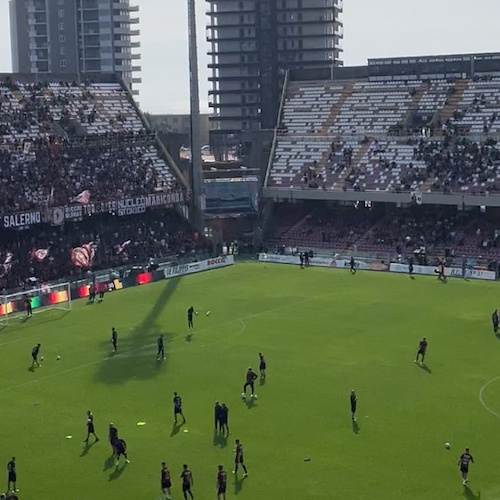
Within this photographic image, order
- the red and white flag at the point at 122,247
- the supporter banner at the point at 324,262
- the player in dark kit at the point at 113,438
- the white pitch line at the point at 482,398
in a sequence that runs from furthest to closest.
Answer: the red and white flag at the point at 122,247, the supporter banner at the point at 324,262, the white pitch line at the point at 482,398, the player in dark kit at the point at 113,438

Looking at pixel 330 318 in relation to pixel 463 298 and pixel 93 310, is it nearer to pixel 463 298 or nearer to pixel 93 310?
pixel 463 298

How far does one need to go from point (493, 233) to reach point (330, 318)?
24.0m

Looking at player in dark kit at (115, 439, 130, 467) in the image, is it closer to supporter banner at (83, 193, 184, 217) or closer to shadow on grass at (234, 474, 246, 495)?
shadow on grass at (234, 474, 246, 495)

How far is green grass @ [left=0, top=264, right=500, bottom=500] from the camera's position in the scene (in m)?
29.2

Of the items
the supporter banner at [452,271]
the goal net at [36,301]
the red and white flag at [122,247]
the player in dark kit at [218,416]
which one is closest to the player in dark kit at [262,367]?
the player in dark kit at [218,416]

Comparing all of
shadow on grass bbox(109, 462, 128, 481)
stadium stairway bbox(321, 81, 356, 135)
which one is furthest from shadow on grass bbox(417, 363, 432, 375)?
stadium stairway bbox(321, 81, 356, 135)

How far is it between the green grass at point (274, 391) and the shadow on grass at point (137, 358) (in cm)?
14

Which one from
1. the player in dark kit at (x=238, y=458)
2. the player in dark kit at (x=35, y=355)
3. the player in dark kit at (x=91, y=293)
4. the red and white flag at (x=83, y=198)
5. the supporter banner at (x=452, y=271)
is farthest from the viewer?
the red and white flag at (x=83, y=198)

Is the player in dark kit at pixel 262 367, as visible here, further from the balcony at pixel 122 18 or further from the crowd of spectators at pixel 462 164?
the balcony at pixel 122 18

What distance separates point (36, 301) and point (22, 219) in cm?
1042

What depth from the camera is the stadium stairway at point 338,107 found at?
88000 mm

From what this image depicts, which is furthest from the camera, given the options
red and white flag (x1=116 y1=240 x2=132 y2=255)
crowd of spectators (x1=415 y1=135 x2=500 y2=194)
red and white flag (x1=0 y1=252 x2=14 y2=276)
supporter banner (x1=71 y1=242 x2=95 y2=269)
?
crowd of spectators (x1=415 y1=135 x2=500 y2=194)

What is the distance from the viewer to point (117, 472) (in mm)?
29891

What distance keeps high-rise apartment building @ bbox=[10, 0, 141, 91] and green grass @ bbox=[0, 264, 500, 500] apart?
92.4m
